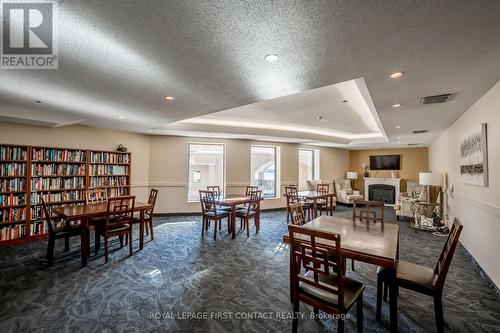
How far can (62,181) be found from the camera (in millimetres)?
4832

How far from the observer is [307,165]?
30.0ft

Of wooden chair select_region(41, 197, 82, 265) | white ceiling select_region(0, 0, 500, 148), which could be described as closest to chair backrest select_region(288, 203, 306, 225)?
white ceiling select_region(0, 0, 500, 148)

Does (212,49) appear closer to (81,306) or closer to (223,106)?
(223,106)

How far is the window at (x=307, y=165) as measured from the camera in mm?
8929

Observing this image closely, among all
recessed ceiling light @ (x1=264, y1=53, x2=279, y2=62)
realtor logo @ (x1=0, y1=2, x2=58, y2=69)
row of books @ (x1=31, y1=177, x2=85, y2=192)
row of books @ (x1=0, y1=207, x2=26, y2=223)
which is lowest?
row of books @ (x1=0, y1=207, x2=26, y2=223)

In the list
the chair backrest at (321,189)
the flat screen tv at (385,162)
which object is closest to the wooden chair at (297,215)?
the chair backrest at (321,189)

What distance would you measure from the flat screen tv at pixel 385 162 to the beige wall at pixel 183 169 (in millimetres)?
4192

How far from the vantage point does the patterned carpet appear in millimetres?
2045

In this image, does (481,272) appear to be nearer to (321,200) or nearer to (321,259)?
(321,259)

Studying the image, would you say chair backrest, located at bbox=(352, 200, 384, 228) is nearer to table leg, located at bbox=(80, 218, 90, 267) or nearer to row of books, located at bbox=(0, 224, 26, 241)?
table leg, located at bbox=(80, 218, 90, 267)

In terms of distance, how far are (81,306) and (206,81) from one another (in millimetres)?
2833

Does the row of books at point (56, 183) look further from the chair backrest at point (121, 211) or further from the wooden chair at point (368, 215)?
the wooden chair at point (368, 215)

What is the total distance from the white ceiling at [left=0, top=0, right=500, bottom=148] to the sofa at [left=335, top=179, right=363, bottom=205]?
559 centimetres

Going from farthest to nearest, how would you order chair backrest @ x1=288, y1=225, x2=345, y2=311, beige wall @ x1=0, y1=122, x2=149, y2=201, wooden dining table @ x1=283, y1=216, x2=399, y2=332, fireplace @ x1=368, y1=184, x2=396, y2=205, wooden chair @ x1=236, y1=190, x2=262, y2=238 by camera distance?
fireplace @ x1=368, y1=184, x2=396, y2=205 < wooden chair @ x1=236, y1=190, x2=262, y2=238 < beige wall @ x1=0, y1=122, x2=149, y2=201 < wooden dining table @ x1=283, y1=216, x2=399, y2=332 < chair backrest @ x1=288, y1=225, x2=345, y2=311
